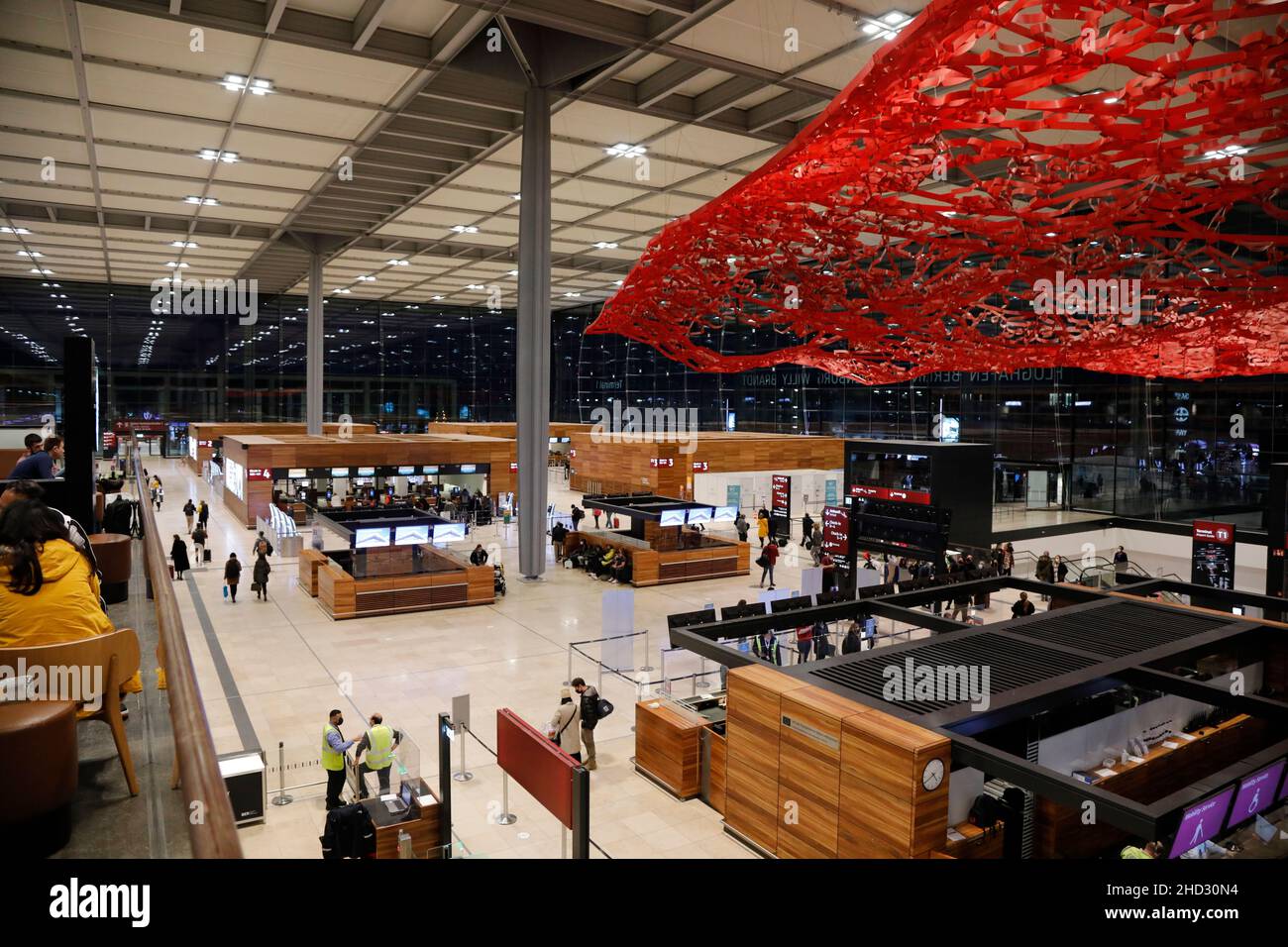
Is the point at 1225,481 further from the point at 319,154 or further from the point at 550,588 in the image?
the point at 319,154

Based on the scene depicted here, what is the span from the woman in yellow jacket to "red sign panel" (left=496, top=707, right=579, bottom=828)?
3001 mm

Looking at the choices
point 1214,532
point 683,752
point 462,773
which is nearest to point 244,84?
point 462,773

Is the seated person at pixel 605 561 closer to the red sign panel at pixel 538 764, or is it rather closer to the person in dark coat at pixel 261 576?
the person in dark coat at pixel 261 576

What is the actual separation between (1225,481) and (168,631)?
25035mm

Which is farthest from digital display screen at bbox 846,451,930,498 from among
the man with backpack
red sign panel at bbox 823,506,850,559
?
the man with backpack

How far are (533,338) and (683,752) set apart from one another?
34.1 feet

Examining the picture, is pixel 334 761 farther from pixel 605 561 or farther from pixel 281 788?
pixel 605 561

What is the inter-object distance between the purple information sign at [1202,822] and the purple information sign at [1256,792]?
0.19 meters

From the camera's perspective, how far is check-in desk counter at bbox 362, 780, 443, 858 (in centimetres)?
680

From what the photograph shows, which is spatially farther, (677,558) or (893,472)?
(893,472)

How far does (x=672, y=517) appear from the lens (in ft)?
65.9

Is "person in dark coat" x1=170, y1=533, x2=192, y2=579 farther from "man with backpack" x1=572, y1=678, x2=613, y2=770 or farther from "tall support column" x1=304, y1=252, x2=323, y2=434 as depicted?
"tall support column" x1=304, y1=252, x2=323, y2=434

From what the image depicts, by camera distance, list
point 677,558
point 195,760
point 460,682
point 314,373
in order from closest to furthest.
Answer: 1. point 195,760
2. point 460,682
3. point 677,558
4. point 314,373
